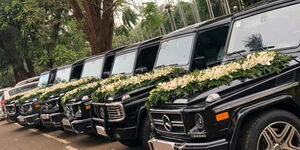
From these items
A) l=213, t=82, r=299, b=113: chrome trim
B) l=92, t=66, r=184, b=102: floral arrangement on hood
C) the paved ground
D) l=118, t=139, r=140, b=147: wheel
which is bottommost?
the paved ground

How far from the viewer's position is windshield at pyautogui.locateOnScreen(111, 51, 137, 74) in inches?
351

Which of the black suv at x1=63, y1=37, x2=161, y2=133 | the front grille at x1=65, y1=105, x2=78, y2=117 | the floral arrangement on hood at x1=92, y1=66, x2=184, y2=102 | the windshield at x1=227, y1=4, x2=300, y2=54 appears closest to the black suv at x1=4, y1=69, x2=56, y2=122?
the front grille at x1=65, y1=105, x2=78, y2=117

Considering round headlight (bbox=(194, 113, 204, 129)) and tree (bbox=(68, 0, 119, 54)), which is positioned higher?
tree (bbox=(68, 0, 119, 54))

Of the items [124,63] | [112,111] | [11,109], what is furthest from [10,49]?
[112,111]

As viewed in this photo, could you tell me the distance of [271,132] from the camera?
4207mm

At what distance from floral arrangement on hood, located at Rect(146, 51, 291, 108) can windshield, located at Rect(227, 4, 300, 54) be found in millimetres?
284

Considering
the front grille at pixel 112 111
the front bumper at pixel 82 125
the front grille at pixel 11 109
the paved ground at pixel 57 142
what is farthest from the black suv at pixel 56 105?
the front grille at pixel 112 111

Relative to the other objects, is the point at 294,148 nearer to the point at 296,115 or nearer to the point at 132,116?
the point at 296,115

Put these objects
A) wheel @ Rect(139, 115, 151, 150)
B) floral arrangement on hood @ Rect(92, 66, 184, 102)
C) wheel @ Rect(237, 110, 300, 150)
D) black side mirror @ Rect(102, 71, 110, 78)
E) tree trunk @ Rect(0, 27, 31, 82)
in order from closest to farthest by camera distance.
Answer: wheel @ Rect(237, 110, 300, 150)
wheel @ Rect(139, 115, 151, 150)
floral arrangement on hood @ Rect(92, 66, 184, 102)
black side mirror @ Rect(102, 71, 110, 78)
tree trunk @ Rect(0, 27, 31, 82)

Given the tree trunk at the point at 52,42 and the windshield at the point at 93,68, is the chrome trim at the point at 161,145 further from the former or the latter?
the tree trunk at the point at 52,42

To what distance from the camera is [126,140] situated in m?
7.14

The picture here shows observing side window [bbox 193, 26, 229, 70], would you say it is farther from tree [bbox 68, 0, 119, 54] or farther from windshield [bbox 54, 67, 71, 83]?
tree [bbox 68, 0, 119, 54]

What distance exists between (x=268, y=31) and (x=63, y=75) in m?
9.37

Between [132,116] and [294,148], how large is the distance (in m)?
3.17
